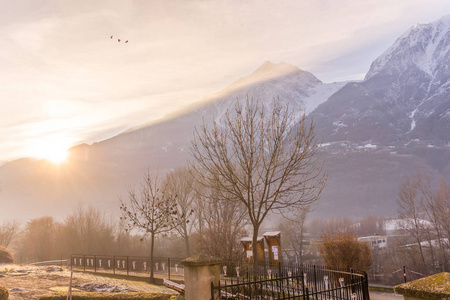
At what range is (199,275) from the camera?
364 inches

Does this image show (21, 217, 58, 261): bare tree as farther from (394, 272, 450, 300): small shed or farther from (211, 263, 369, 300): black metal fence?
(394, 272, 450, 300): small shed

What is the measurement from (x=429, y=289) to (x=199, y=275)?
5.60 m

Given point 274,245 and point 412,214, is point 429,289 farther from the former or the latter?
point 412,214

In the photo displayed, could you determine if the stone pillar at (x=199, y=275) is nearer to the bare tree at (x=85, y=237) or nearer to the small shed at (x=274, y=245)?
the small shed at (x=274, y=245)

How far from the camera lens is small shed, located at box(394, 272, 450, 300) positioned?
4.88 metres

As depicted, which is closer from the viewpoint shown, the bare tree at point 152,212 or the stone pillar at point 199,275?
the stone pillar at point 199,275

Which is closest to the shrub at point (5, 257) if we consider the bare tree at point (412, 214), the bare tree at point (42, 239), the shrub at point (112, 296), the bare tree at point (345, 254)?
the bare tree at point (42, 239)

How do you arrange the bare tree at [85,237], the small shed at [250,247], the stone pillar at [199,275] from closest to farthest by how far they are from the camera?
1. the stone pillar at [199,275]
2. the small shed at [250,247]
3. the bare tree at [85,237]

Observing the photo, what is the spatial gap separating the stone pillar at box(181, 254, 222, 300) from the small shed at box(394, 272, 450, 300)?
16.4 feet

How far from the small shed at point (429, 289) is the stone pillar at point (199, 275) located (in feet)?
16.4

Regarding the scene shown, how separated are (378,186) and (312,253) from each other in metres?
130

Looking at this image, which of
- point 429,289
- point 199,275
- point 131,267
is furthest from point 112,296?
point 131,267

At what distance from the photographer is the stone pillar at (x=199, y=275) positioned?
919 cm

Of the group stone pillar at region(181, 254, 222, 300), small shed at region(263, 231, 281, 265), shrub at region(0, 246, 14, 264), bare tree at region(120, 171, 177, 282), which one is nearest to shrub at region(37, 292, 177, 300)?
stone pillar at region(181, 254, 222, 300)
